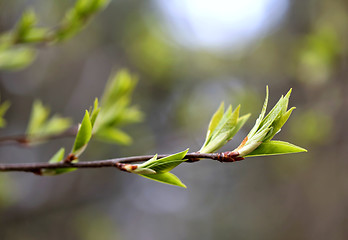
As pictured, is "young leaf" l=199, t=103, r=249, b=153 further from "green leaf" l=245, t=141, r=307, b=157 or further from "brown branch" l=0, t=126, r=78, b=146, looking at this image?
"brown branch" l=0, t=126, r=78, b=146

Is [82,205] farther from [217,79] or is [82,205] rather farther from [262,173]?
[262,173]

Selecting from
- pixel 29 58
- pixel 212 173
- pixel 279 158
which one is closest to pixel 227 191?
pixel 212 173

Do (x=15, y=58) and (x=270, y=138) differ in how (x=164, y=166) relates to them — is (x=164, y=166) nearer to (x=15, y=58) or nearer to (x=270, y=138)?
(x=270, y=138)

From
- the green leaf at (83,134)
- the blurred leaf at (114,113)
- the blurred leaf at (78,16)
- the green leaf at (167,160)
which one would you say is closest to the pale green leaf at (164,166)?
the green leaf at (167,160)

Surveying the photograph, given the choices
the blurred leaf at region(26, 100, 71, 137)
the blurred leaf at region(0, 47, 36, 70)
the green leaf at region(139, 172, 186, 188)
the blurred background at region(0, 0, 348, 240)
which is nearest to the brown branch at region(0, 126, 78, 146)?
the blurred leaf at region(26, 100, 71, 137)

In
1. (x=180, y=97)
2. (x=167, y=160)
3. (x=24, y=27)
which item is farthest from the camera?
(x=180, y=97)

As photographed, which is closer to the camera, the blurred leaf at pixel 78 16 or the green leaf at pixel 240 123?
the green leaf at pixel 240 123

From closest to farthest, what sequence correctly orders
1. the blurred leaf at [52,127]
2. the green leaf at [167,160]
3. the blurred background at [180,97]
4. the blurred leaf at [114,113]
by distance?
1. the green leaf at [167,160]
2. the blurred leaf at [114,113]
3. the blurred leaf at [52,127]
4. the blurred background at [180,97]

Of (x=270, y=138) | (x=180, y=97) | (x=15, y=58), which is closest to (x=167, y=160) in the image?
(x=270, y=138)

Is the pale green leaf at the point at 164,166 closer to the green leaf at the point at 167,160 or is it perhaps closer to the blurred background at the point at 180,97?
the green leaf at the point at 167,160
